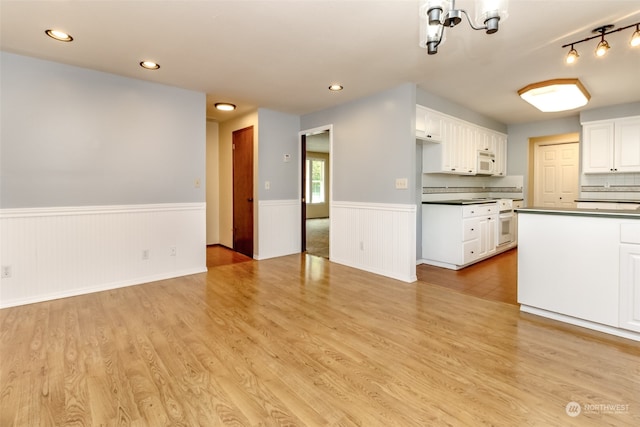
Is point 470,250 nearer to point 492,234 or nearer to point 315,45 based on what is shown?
point 492,234

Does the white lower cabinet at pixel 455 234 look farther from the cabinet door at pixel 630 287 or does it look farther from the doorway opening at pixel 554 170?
the doorway opening at pixel 554 170

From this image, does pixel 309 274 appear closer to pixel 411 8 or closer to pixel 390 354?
pixel 390 354

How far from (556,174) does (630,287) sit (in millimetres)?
4880

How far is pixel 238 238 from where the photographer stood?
5609 mm

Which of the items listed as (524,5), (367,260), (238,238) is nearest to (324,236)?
(238,238)

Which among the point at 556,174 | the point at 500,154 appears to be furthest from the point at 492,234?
the point at 556,174

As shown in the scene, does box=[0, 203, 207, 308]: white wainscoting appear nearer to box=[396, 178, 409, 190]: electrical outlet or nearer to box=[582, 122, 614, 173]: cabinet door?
box=[396, 178, 409, 190]: electrical outlet

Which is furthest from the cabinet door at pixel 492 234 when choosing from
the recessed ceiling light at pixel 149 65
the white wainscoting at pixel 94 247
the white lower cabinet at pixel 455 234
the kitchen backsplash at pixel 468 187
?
the recessed ceiling light at pixel 149 65

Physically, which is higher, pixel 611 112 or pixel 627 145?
pixel 611 112

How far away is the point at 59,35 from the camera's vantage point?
2.62 metres

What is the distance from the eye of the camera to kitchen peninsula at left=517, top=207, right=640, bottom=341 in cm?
230

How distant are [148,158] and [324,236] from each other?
4210mm

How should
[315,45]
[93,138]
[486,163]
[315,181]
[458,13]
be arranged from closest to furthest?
[458,13] → [315,45] → [93,138] → [486,163] → [315,181]

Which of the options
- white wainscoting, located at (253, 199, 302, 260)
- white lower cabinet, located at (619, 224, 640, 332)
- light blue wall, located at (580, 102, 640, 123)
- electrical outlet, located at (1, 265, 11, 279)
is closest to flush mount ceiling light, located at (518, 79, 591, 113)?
light blue wall, located at (580, 102, 640, 123)
